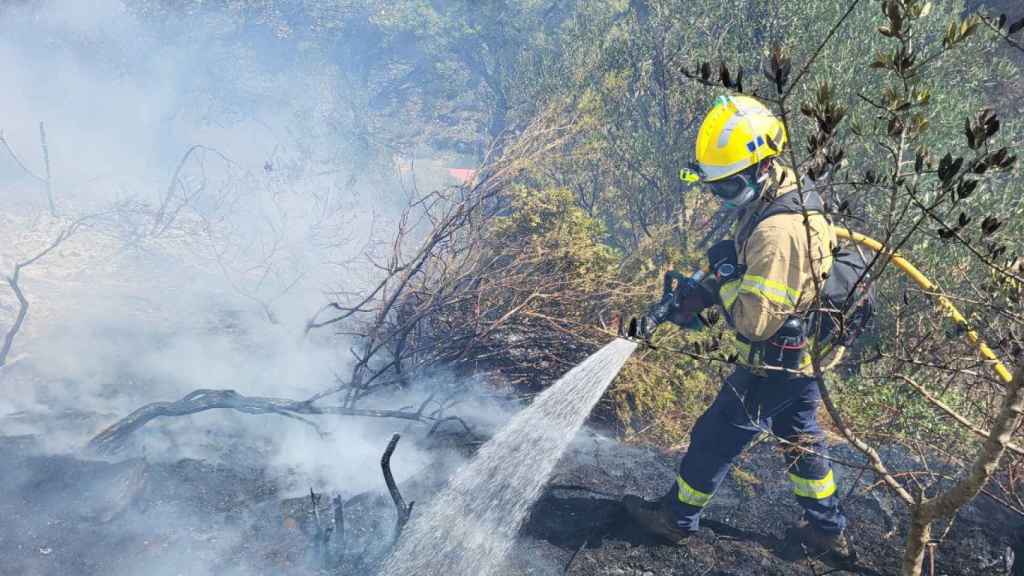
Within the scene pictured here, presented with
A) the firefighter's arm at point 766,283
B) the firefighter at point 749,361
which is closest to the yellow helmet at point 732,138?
the firefighter at point 749,361

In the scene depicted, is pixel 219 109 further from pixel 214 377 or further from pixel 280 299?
pixel 214 377

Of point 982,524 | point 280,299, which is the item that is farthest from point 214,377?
point 982,524

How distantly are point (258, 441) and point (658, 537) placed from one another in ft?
8.55

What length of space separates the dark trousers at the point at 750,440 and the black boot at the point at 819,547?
Answer: 0.17 feet

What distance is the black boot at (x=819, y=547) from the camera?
3.30m

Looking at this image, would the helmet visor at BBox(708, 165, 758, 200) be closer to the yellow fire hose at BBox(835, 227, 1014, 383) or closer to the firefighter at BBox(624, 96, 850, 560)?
the firefighter at BBox(624, 96, 850, 560)

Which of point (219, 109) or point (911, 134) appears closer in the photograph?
point (911, 134)

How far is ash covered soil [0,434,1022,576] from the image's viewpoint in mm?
3135

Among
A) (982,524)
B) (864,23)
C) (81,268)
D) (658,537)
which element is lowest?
(81,268)

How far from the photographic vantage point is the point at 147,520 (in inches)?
131

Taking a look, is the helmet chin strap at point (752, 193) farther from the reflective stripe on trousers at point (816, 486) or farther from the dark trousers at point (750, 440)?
the reflective stripe on trousers at point (816, 486)

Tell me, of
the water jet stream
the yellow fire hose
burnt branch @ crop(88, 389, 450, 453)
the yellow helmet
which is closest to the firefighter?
the yellow helmet

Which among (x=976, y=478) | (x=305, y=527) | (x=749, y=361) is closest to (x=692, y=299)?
(x=749, y=361)

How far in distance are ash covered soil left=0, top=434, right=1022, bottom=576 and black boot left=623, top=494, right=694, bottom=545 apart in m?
0.06
